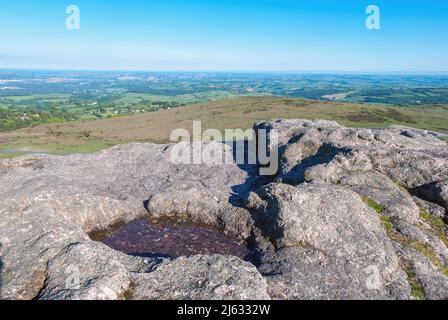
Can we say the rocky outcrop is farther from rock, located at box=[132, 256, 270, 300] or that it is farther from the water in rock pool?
the water in rock pool

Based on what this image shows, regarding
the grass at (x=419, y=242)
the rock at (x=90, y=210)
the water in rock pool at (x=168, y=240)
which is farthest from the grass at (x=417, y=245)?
the rock at (x=90, y=210)

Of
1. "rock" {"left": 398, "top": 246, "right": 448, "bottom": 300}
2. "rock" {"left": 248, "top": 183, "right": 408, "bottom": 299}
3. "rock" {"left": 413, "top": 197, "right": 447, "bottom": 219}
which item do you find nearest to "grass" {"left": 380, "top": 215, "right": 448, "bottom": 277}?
"rock" {"left": 398, "top": 246, "right": 448, "bottom": 300}

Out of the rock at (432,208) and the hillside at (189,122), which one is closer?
the rock at (432,208)

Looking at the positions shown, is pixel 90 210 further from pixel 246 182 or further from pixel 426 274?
pixel 426 274

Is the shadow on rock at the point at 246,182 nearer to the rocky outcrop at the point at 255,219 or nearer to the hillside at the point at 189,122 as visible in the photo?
the rocky outcrop at the point at 255,219
